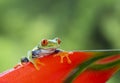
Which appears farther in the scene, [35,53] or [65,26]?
[65,26]

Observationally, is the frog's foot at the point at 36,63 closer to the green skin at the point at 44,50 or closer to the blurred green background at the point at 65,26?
the green skin at the point at 44,50

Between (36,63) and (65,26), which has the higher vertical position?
(36,63)

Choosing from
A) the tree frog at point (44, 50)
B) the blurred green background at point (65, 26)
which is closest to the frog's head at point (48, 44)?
the tree frog at point (44, 50)

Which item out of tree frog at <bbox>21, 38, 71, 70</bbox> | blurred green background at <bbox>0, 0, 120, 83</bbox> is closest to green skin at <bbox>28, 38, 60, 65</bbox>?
tree frog at <bbox>21, 38, 71, 70</bbox>

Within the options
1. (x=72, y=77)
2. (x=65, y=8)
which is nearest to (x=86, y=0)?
(x=65, y=8)

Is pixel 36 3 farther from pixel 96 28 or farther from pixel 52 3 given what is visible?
pixel 96 28

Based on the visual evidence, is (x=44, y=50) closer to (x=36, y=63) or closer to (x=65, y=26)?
(x=36, y=63)

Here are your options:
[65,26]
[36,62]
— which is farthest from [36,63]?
[65,26]

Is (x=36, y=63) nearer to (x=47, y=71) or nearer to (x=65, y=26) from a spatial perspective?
(x=47, y=71)
